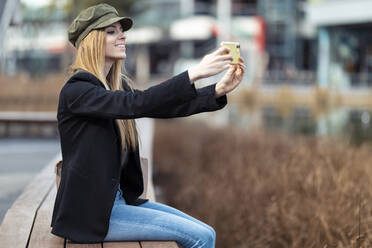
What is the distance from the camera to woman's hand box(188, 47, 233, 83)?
240 cm

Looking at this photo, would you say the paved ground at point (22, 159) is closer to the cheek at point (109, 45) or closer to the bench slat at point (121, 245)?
the bench slat at point (121, 245)

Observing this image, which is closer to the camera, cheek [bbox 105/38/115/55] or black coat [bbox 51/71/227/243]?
black coat [bbox 51/71/227/243]

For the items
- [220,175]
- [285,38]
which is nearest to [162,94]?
[220,175]

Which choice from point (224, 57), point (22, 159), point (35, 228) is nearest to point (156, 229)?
point (35, 228)

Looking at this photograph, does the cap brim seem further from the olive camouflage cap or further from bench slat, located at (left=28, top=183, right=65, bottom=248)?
bench slat, located at (left=28, top=183, right=65, bottom=248)

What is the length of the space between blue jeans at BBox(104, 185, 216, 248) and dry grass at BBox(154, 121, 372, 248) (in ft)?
3.62

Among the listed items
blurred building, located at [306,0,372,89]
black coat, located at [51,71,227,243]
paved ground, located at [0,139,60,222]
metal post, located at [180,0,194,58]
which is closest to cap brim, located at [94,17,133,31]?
black coat, located at [51,71,227,243]

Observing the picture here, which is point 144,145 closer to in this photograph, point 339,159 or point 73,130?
point 339,159

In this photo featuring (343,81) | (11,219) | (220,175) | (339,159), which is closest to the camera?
(11,219)

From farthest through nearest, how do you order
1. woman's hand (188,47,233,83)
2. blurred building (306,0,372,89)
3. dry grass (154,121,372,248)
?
blurred building (306,0,372,89) < dry grass (154,121,372,248) < woman's hand (188,47,233,83)

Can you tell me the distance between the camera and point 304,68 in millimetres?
47156

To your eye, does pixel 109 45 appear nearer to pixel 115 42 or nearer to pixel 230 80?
pixel 115 42

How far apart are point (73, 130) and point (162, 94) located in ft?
1.39

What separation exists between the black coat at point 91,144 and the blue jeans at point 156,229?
0.07m
